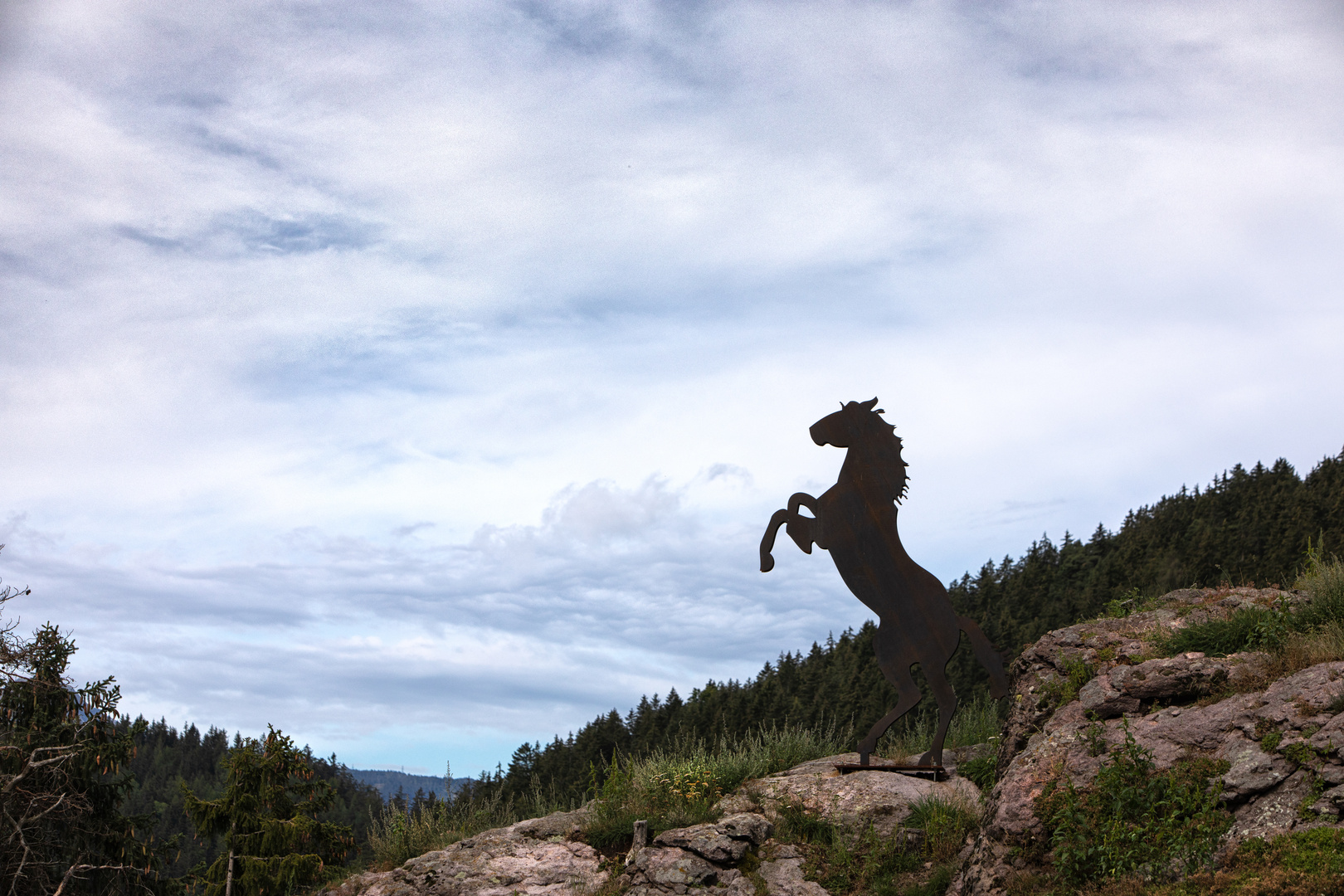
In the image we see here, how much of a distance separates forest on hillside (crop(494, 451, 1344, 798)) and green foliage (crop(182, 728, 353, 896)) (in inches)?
477

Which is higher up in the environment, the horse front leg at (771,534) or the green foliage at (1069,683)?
the horse front leg at (771,534)

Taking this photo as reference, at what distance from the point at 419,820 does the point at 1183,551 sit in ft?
103

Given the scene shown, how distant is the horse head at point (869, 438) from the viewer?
13.0 m

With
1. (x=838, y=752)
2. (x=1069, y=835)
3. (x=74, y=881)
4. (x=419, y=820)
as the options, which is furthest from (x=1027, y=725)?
(x=74, y=881)

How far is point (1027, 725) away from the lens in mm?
9305

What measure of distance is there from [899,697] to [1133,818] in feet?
16.8

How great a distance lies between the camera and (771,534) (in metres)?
13.2

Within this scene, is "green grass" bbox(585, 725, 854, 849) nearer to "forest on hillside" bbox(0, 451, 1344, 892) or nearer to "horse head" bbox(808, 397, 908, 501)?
"horse head" bbox(808, 397, 908, 501)

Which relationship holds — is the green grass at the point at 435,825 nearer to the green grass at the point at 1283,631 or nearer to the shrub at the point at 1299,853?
the green grass at the point at 1283,631

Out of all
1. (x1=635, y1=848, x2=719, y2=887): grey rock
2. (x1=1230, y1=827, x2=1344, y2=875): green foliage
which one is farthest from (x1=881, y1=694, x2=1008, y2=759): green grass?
(x1=1230, y1=827, x2=1344, y2=875): green foliage

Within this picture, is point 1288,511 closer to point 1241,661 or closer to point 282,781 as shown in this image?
point 1241,661

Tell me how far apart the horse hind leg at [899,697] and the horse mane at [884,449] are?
2.19 metres

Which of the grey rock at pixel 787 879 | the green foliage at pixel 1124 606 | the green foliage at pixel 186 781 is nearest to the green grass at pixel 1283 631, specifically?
the green foliage at pixel 1124 606

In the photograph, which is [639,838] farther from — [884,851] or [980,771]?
[980,771]
